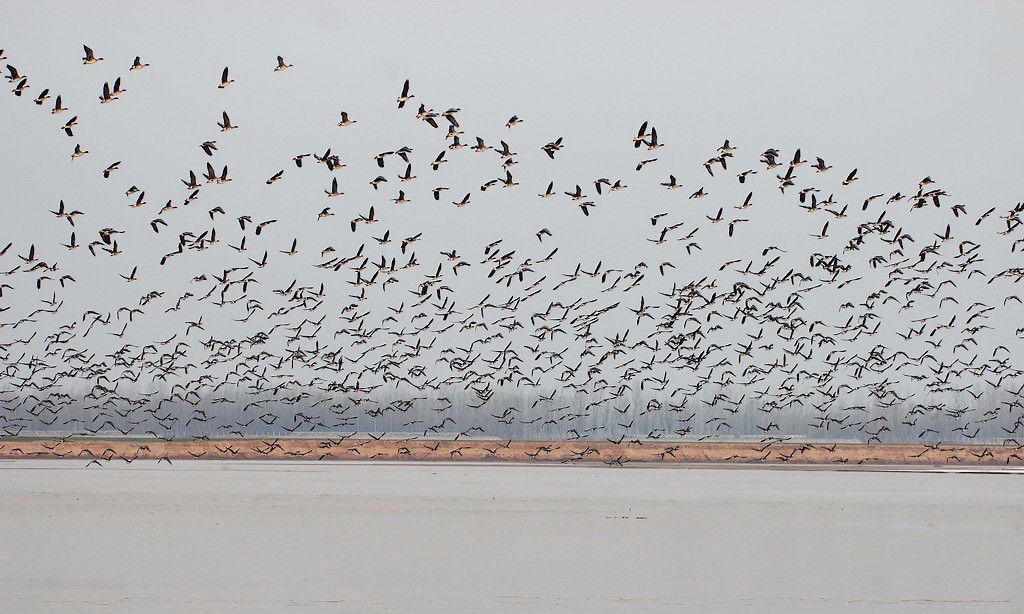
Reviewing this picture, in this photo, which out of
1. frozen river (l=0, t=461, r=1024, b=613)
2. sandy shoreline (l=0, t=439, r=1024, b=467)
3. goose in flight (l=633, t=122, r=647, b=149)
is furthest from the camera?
sandy shoreline (l=0, t=439, r=1024, b=467)

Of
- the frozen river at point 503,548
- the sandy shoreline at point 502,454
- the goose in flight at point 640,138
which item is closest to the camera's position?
the frozen river at point 503,548

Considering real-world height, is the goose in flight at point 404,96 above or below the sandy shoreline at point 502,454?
above

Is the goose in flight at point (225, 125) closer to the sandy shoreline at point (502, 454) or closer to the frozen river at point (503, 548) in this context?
the frozen river at point (503, 548)

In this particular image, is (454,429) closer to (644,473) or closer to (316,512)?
(644,473)

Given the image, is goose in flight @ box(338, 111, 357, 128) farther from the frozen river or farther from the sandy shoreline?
the sandy shoreline

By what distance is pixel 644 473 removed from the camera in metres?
75.9

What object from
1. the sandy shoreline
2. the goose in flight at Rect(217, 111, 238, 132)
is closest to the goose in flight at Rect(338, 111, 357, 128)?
the goose in flight at Rect(217, 111, 238, 132)

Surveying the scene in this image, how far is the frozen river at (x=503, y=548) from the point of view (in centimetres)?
2430

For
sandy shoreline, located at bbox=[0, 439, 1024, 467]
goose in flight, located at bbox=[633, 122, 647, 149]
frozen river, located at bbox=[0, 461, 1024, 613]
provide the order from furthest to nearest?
sandy shoreline, located at bbox=[0, 439, 1024, 467], goose in flight, located at bbox=[633, 122, 647, 149], frozen river, located at bbox=[0, 461, 1024, 613]

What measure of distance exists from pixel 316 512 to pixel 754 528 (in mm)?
13468

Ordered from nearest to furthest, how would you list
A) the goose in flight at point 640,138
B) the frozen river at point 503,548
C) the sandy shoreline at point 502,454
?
1. the frozen river at point 503,548
2. the goose in flight at point 640,138
3. the sandy shoreline at point 502,454

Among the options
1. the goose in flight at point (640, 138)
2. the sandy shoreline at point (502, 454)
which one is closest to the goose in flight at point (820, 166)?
the goose in flight at point (640, 138)

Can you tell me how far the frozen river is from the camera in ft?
79.7

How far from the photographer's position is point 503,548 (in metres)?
32.6
